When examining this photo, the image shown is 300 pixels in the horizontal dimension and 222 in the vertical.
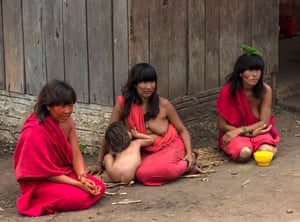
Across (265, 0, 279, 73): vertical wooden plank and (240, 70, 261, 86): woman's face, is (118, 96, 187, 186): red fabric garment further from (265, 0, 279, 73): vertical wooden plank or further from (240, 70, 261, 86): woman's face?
(265, 0, 279, 73): vertical wooden plank

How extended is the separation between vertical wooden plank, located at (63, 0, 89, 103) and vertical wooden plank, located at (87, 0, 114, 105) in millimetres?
67

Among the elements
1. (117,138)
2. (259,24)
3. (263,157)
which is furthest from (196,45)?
(117,138)

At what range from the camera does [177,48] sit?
6.41 metres

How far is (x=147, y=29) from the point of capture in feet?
19.7

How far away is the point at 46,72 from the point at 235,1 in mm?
2088

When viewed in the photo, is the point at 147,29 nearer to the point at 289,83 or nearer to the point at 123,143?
the point at 123,143

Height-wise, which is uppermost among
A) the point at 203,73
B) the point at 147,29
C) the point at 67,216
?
the point at 147,29

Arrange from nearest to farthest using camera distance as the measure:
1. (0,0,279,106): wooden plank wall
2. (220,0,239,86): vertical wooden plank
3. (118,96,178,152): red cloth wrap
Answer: (118,96,178,152): red cloth wrap < (0,0,279,106): wooden plank wall < (220,0,239,86): vertical wooden plank

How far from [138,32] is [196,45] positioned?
935 millimetres

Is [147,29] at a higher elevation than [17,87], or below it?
higher

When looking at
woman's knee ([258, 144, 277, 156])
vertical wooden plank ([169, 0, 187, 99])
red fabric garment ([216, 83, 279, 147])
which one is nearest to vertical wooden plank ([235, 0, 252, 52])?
vertical wooden plank ([169, 0, 187, 99])

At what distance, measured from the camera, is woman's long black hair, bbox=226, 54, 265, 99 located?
577cm

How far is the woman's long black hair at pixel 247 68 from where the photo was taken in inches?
227

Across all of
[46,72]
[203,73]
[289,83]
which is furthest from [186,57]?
[289,83]
